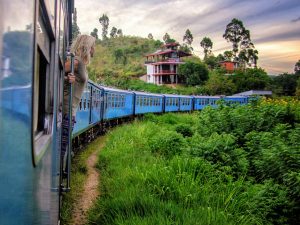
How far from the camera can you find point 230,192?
4.99 meters

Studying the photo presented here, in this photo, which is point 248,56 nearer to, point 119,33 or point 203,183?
point 119,33

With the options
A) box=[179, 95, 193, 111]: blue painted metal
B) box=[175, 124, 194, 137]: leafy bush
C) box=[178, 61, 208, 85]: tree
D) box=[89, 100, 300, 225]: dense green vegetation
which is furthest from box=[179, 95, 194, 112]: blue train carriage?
box=[178, 61, 208, 85]: tree

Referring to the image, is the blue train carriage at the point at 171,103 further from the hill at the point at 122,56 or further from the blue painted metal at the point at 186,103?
the hill at the point at 122,56

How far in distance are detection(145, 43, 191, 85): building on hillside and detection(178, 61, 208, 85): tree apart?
11.3 ft

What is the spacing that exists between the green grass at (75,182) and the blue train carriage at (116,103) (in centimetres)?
429

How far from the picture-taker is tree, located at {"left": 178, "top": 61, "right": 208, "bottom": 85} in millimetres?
53219

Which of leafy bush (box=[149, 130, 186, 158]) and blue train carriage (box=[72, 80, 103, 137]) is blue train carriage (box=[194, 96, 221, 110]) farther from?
leafy bush (box=[149, 130, 186, 158])

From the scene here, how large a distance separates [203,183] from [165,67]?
54572 mm

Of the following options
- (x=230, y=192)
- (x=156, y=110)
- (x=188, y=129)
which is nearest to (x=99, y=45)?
(x=156, y=110)

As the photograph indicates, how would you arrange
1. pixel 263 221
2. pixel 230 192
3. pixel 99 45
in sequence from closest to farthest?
pixel 263 221 < pixel 230 192 < pixel 99 45

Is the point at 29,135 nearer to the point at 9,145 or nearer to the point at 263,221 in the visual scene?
the point at 9,145

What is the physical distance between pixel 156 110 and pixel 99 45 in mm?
69505

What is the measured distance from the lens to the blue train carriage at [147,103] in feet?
66.3

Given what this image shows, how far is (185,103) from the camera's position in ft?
94.3
